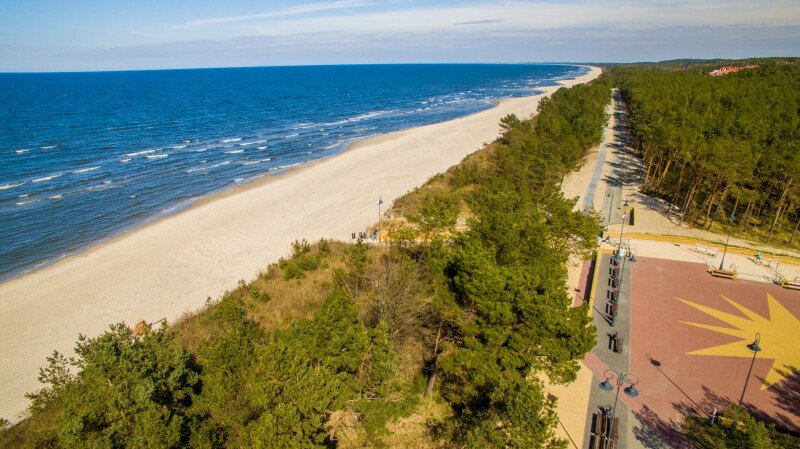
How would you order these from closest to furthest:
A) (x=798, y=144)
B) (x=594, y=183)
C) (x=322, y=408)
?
(x=322, y=408)
(x=798, y=144)
(x=594, y=183)

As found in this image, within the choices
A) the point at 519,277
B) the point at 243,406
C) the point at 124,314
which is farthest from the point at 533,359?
the point at 124,314

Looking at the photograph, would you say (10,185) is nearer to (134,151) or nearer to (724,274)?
(134,151)

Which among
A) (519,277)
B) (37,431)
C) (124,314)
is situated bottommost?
(124,314)

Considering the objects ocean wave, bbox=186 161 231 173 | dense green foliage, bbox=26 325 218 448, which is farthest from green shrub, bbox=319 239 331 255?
ocean wave, bbox=186 161 231 173

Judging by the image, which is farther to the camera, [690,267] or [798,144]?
[798,144]

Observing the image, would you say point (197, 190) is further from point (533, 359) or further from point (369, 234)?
point (533, 359)

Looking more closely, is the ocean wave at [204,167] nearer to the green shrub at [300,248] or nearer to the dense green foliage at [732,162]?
the green shrub at [300,248]

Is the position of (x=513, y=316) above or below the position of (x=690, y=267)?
above
